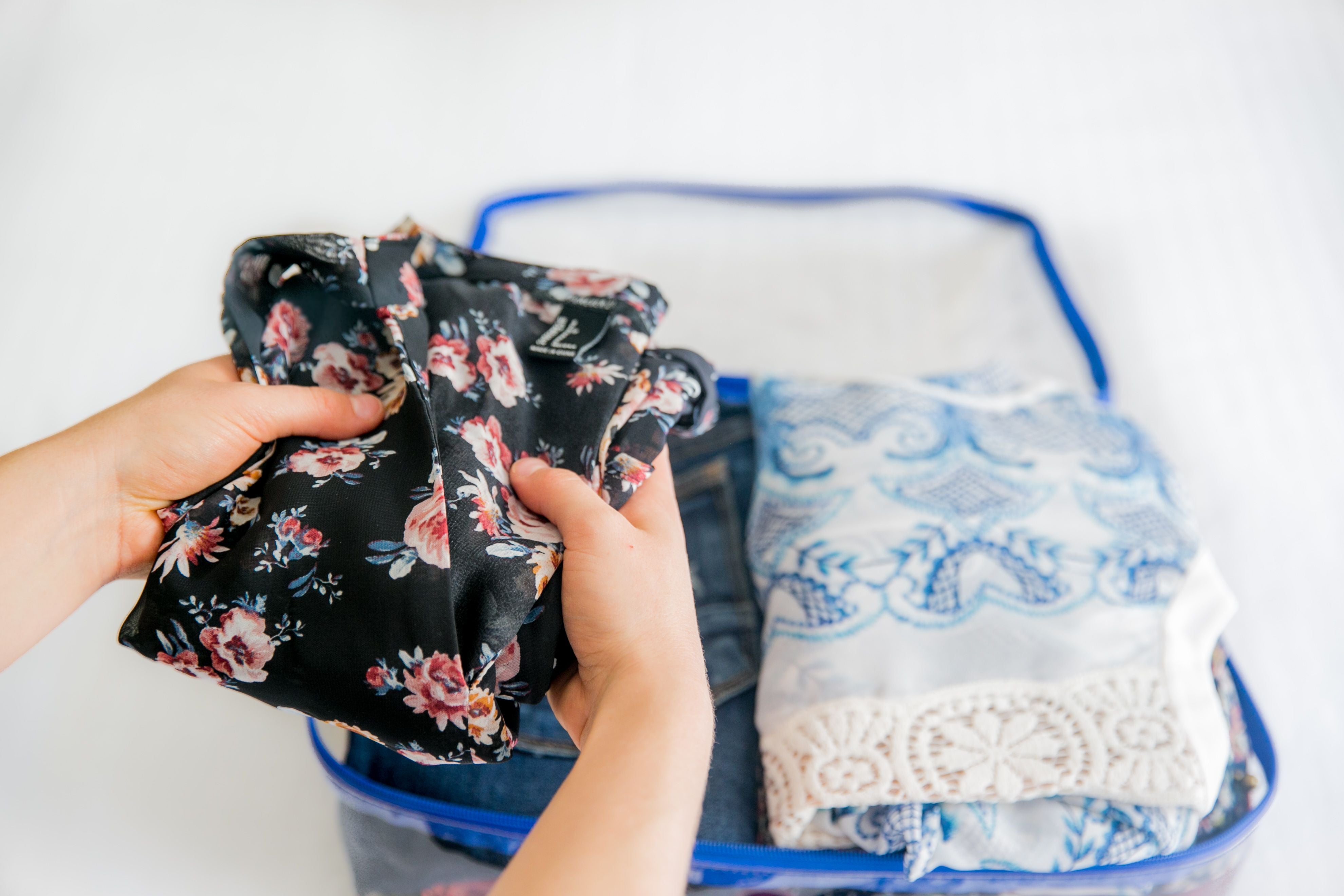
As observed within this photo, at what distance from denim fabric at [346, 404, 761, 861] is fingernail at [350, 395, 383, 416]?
0.91ft

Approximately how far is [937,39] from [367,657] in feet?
4.73

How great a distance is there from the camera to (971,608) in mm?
790

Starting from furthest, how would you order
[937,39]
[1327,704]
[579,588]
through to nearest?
[937,39] → [1327,704] → [579,588]

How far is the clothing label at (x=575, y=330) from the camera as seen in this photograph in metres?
0.71

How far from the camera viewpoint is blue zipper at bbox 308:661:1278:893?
706 millimetres

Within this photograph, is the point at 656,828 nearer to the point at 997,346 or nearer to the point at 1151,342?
the point at 997,346

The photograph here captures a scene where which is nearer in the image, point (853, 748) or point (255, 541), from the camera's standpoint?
point (255, 541)

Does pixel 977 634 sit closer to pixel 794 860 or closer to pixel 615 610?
pixel 794 860

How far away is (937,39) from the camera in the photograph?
151 centimetres

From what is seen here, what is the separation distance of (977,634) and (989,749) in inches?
4.1

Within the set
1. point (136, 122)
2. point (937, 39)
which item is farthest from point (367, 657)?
point (937, 39)

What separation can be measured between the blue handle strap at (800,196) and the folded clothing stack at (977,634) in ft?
1.35

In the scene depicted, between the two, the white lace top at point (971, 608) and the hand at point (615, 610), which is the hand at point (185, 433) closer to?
the hand at point (615, 610)

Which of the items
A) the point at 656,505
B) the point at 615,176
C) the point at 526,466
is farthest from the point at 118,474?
the point at 615,176
